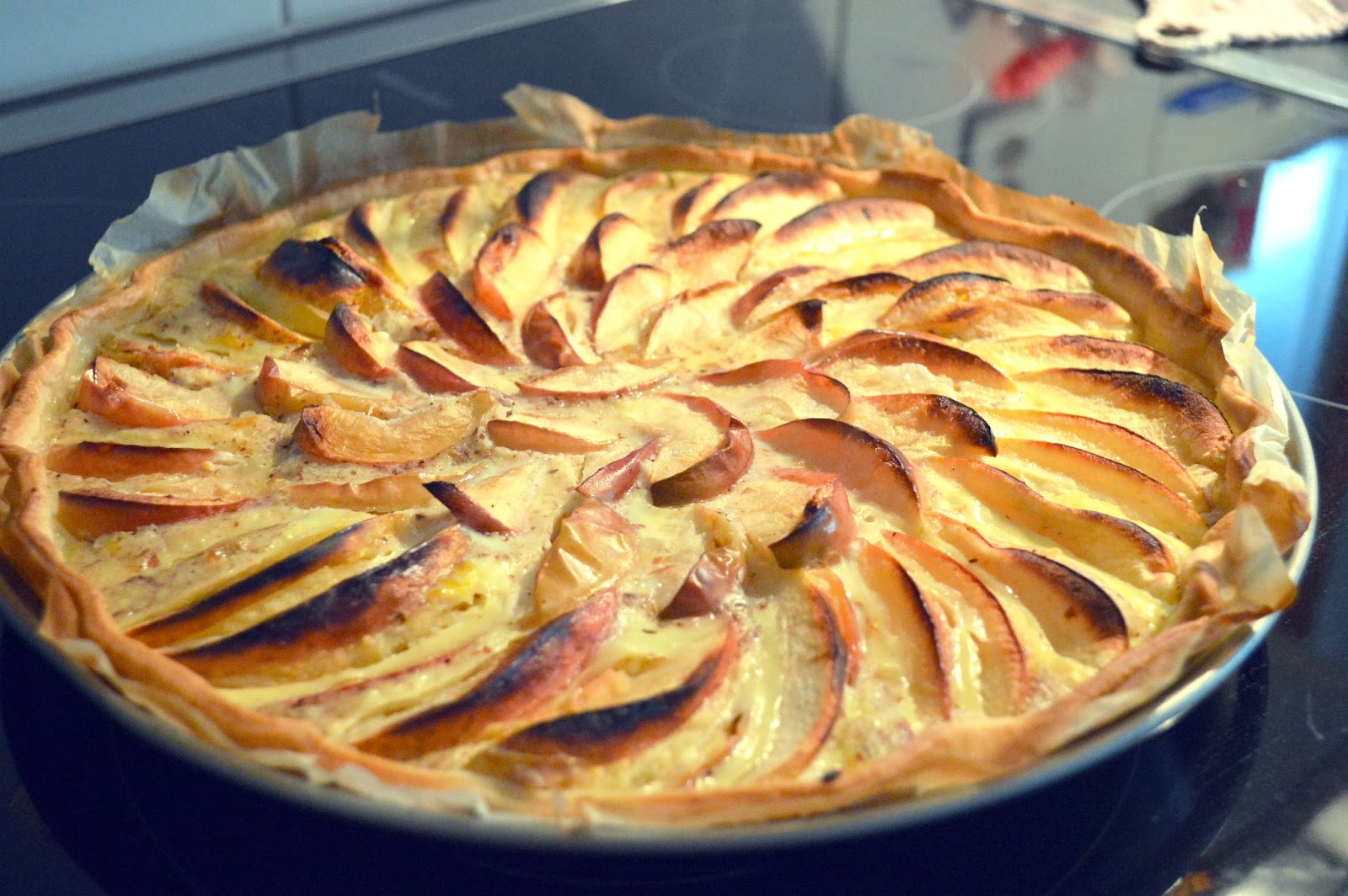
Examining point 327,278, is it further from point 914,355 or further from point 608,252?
point 914,355

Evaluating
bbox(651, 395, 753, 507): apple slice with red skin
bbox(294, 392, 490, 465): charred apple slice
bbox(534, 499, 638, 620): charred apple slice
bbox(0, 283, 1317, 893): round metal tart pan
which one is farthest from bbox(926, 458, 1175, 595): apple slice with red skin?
bbox(294, 392, 490, 465): charred apple slice

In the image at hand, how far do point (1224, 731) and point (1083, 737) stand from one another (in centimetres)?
38

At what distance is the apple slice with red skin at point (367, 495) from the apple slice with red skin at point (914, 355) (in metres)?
0.84

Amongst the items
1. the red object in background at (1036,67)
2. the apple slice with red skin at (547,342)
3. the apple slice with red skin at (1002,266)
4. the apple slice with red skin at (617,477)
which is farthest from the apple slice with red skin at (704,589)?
the red object in background at (1036,67)

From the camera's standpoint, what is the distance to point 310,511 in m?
2.00

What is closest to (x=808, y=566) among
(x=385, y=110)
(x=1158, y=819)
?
(x=1158, y=819)

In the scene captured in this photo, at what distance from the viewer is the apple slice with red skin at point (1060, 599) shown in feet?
5.79

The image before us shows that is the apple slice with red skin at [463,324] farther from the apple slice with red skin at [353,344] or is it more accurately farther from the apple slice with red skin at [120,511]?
the apple slice with red skin at [120,511]

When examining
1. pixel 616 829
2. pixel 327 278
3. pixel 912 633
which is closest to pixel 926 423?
pixel 912 633

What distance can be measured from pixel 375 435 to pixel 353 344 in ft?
0.98

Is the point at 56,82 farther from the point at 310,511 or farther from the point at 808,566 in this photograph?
the point at 808,566

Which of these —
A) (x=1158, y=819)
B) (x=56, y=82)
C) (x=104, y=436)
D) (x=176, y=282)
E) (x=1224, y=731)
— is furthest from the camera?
(x=56, y=82)

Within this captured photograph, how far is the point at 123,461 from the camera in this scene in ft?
6.89

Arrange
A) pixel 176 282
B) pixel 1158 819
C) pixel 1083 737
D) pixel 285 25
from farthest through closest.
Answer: pixel 285 25, pixel 176 282, pixel 1158 819, pixel 1083 737
